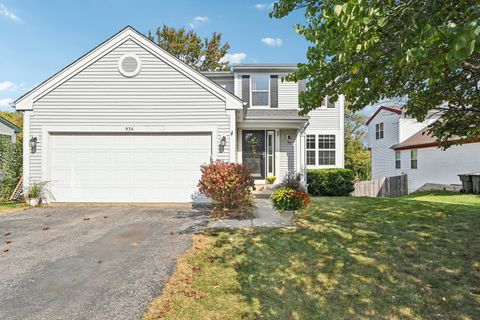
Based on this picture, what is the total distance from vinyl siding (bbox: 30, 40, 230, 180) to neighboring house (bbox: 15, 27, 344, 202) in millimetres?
36

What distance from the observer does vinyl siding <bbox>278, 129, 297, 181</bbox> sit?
1340cm

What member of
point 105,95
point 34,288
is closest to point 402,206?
point 34,288

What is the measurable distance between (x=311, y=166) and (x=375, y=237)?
10248 mm

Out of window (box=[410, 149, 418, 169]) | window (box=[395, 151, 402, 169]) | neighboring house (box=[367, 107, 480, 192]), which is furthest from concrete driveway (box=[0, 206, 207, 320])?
window (box=[395, 151, 402, 169])

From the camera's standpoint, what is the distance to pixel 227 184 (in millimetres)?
7984

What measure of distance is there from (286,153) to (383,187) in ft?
27.9

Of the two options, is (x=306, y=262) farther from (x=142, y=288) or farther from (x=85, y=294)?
(x=85, y=294)

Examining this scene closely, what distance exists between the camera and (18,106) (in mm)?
10172

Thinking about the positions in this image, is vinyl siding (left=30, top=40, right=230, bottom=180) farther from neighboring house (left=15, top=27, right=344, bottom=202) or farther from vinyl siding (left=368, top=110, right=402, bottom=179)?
vinyl siding (left=368, top=110, right=402, bottom=179)

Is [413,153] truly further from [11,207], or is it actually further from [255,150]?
[11,207]

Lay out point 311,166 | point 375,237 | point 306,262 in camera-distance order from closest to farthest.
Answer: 1. point 306,262
2. point 375,237
3. point 311,166

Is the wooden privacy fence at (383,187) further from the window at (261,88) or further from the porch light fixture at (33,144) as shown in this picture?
the porch light fixture at (33,144)

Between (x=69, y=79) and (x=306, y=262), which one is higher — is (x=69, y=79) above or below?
above

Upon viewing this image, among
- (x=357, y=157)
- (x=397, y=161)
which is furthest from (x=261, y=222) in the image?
(x=357, y=157)
